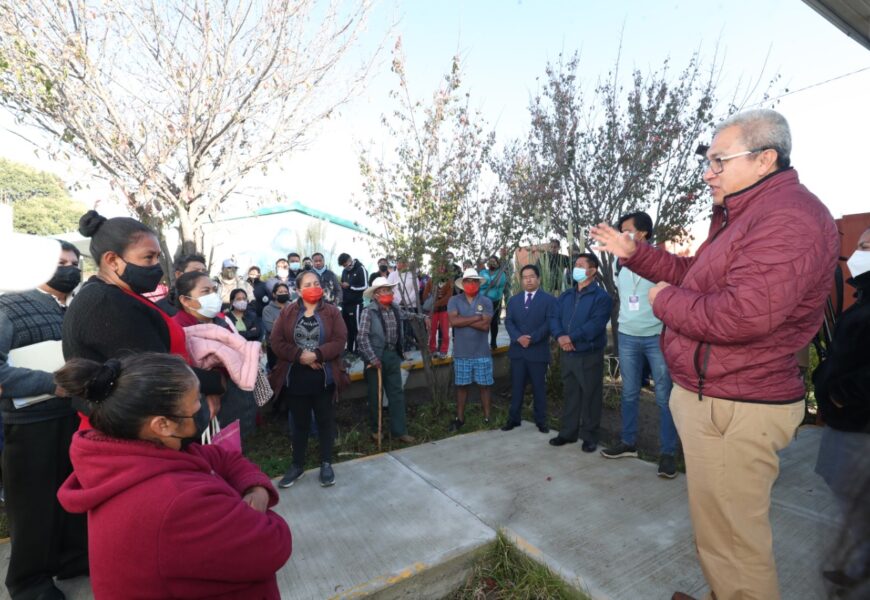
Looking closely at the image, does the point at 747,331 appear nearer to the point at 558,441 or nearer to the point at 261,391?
the point at 261,391

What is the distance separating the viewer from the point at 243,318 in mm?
6457

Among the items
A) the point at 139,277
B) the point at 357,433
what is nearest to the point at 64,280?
the point at 139,277

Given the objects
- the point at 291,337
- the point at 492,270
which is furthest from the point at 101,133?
the point at 492,270

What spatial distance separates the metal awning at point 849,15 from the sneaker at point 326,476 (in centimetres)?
557

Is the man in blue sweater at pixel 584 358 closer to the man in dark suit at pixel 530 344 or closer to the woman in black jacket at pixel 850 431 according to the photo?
the man in dark suit at pixel 530 344

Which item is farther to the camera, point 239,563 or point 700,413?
point 700,413

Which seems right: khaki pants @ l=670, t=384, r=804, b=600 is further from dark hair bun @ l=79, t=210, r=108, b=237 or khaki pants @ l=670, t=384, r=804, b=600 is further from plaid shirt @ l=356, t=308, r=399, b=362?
plaid shirt @ l=356, t=308, r=399, b=362

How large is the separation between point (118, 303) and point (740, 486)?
2671mm

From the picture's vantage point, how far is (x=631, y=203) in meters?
6.54

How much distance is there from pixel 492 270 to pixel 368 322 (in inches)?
134

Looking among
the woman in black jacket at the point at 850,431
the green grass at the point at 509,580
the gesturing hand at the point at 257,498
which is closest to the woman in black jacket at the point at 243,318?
the green grass at the point at 509,580

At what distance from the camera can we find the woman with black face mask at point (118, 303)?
1.98 m

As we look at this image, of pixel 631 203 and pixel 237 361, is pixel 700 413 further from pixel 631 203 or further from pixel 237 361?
pixel 631 203

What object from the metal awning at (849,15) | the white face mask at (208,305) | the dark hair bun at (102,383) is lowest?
the dark hair bun at (102,383)
